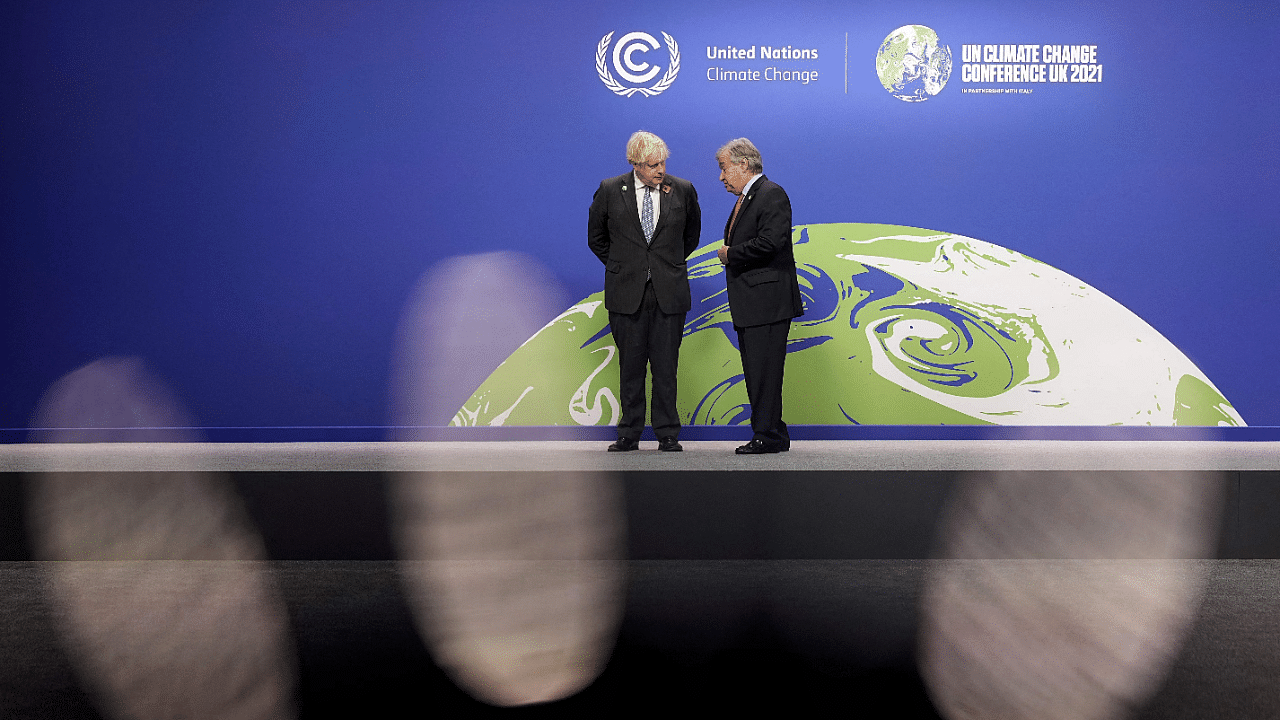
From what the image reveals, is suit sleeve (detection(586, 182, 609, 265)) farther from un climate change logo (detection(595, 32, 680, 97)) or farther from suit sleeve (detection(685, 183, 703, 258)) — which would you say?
un climate change logo (detection(595, 32, 680, 97))

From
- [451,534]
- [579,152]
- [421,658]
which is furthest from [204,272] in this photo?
[421,658]

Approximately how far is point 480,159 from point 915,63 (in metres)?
2.10

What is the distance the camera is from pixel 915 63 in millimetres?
4266

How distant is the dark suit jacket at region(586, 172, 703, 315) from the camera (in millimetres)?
3238

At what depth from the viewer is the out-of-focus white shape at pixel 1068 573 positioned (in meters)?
1.53

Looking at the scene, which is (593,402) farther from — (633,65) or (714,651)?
(714,651)

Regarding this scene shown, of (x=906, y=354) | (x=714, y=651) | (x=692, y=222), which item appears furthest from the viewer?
(x=906, y=354)

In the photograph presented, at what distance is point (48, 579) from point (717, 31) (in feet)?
11.3

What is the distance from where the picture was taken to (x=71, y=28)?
A: 435 centimetres

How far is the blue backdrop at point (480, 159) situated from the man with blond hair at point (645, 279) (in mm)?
994

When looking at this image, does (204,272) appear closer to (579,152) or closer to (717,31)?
(579,152)

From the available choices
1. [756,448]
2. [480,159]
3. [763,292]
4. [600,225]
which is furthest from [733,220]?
[480,159]

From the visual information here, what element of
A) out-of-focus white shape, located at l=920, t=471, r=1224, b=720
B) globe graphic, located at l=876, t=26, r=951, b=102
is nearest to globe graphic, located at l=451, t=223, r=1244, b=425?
globe graphic, located at l=876, t=26, r=951, b=102

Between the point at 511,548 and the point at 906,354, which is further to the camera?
the point at 906,354
